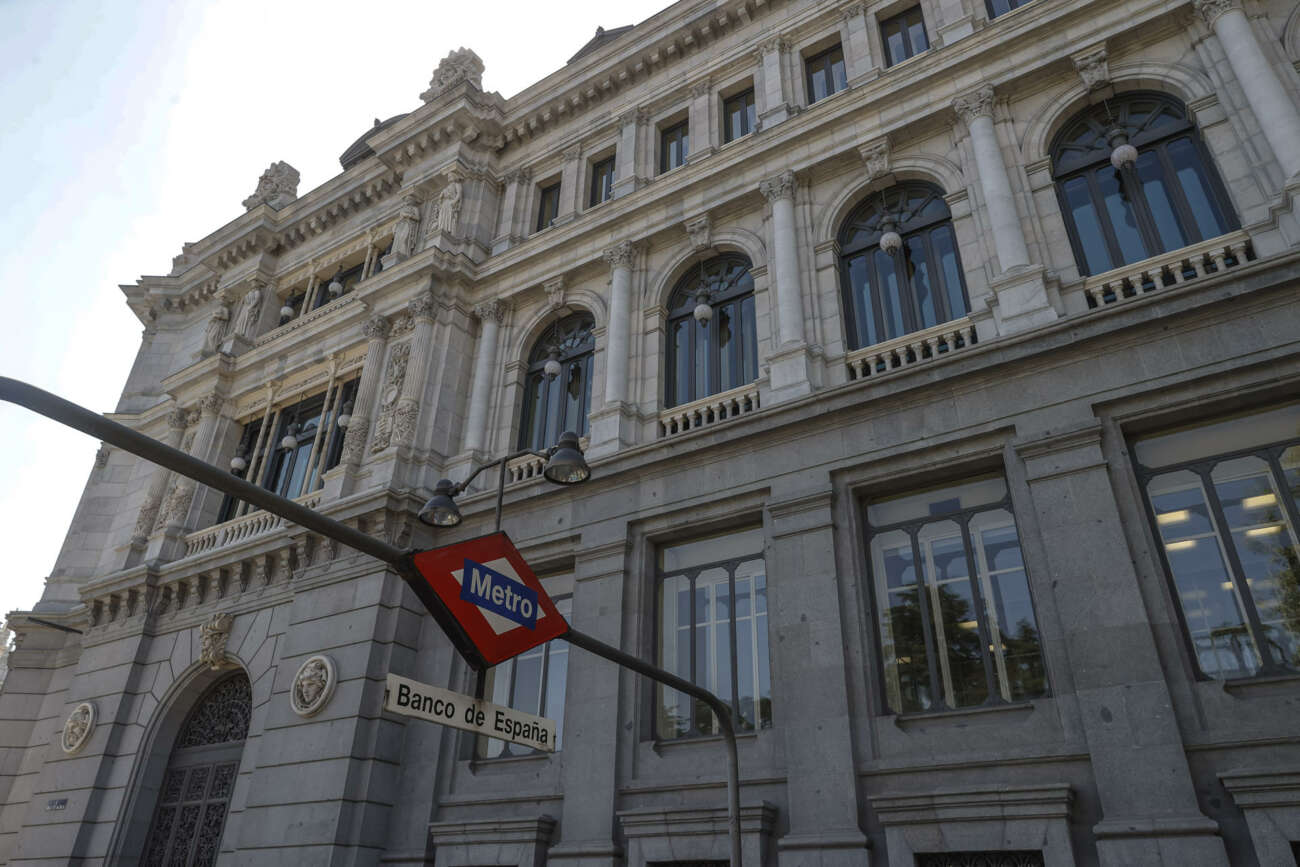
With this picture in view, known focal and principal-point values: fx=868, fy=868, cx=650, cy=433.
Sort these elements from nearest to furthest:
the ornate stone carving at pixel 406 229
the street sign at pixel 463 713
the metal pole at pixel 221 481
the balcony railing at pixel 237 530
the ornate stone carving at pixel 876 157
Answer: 1. the metal pole at pixel 221 481
2. the street sign at pixel 463 713
3. the ornate stone carving at pixel 876 157
4. the balcony railing at pixel 237 530
5. the ornate stone carving at pixel 406 229

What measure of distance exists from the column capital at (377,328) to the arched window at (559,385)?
395 centimetres

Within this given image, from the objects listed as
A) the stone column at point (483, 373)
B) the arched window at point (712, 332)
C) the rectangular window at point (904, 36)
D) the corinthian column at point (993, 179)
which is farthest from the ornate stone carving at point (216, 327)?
the corinthian column at point (993, 179)

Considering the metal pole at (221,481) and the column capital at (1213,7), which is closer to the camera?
the metal pole at (221,481)

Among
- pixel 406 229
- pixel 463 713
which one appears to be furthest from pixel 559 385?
pixel 463 713

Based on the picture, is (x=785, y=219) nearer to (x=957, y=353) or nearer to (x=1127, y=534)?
(x=957, y=353)

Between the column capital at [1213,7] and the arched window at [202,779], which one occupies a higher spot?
the column capital at [1213,7]

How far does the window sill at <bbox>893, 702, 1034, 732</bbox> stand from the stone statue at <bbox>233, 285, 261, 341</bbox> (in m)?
22.3

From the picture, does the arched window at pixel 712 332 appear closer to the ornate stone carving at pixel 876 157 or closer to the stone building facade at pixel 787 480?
the stone building facade at pixel 787 480

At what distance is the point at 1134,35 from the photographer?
14.8 m

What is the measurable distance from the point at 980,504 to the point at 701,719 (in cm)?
549

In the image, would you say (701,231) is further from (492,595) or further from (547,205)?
(492,595)

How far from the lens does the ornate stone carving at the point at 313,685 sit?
1638cm

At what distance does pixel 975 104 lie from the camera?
15.7m

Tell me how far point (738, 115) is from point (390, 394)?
410 inches
